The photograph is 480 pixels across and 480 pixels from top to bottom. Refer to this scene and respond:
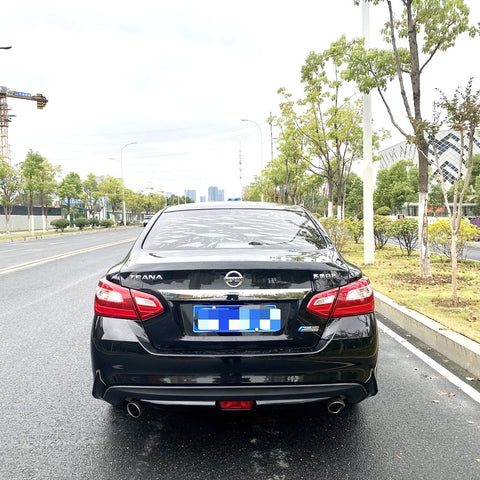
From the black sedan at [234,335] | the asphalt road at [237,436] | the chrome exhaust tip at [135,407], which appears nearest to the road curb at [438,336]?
the asphalt road at [237,436]

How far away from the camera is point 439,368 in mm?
4059

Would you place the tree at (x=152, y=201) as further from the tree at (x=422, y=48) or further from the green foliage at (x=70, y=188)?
the tree at (x=422, y=48)

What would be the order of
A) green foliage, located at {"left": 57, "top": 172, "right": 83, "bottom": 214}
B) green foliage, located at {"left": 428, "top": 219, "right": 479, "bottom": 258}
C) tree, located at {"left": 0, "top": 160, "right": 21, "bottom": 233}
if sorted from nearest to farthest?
green foliage, located at {"left": 428, "top": 219, "right": 479, "bottom": 258} < tree, located at {"left": 0, "top": 160, "right": 21, "bottom": 233} < green foliage, located at {"left": 57, "top": 172, "right": 83, "bottom": 214}

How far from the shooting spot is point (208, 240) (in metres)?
3.10

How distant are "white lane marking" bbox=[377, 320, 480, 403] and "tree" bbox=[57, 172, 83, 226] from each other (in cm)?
5024

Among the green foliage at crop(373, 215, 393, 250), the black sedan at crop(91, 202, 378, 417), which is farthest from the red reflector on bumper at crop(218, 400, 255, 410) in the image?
the green foliage at crop(373, 215, 393, 250)

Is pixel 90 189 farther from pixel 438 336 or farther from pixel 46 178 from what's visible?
pixel 438 336

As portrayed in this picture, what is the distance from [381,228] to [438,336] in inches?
403

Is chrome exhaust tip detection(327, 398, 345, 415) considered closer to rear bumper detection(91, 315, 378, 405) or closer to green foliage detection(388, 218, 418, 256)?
rear bumper detection(91, 315, 378, 405)

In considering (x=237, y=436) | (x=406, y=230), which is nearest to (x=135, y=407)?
A: (x=237, y=436)

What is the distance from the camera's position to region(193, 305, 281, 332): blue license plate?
7.81 feet

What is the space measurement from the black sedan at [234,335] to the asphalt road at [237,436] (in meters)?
0.24

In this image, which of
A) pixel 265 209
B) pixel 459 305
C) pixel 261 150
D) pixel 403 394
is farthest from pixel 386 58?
pixel 261 150

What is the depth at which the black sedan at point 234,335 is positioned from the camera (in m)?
2.36
